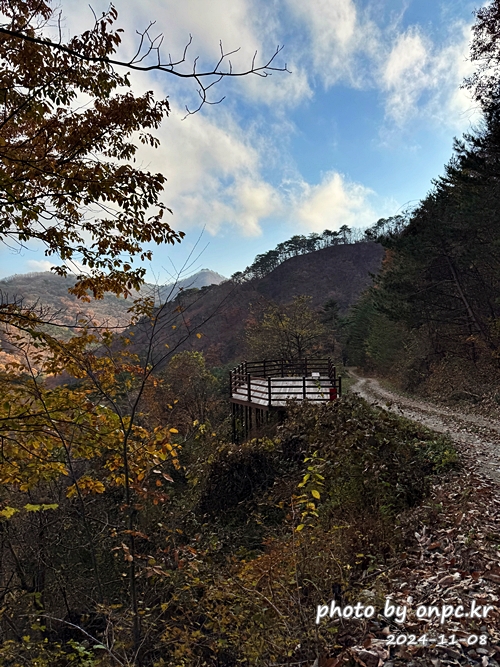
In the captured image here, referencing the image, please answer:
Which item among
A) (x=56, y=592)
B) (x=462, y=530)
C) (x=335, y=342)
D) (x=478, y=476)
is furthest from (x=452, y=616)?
(x=335, y=342)

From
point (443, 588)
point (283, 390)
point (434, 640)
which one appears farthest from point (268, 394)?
point (434, 640)

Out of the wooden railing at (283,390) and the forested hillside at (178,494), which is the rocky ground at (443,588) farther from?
the wooden railing at (283,390)

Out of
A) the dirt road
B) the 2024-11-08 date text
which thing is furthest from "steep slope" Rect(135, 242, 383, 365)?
the 2024-11-08 date text

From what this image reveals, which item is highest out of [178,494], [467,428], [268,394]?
[268,394]

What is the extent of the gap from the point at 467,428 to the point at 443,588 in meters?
9.34

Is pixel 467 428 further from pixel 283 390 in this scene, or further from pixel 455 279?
pixel 455 279

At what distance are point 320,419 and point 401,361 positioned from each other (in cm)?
2009

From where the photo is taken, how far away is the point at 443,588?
12.8 feet

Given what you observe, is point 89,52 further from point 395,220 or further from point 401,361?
point 395,220

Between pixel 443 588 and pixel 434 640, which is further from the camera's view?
pixel 443 588

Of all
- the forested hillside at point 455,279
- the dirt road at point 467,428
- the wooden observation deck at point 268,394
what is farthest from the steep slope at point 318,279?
the dirt road at point 467,428

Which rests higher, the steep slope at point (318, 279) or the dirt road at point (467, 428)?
the steep slope at point (318, 279)

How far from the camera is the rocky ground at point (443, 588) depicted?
305cm

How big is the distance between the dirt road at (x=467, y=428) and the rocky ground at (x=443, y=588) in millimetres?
815
